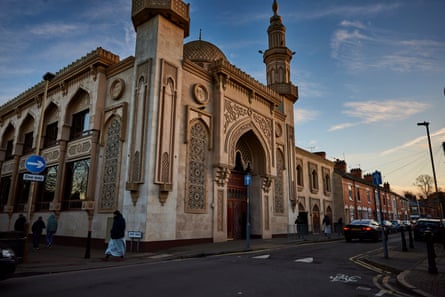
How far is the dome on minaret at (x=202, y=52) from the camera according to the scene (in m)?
21.7

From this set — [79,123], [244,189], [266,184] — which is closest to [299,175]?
[266,184]

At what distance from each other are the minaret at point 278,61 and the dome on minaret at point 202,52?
5355 mm

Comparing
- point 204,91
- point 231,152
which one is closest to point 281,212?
point 231,152

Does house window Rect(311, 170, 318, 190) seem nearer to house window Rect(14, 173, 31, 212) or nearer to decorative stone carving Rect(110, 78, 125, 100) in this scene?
decorative stone carving Rect(110, 78, 125, 100)

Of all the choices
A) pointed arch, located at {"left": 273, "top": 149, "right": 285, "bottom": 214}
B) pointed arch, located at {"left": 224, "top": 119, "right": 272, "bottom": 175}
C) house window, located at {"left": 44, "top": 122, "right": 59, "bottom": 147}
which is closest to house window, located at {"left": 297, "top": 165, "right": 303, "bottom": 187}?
pointed arch, located at {"left": 273, "top": 149, "right": 285, "bottom": 214}

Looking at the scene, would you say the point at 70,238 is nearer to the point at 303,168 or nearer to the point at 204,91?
the point at 204,91

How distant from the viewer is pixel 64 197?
1734 cm

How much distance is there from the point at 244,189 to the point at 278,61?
12.2 m

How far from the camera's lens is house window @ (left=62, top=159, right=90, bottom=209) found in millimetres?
16297

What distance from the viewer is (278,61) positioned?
1037 inches

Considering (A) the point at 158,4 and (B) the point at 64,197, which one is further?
(B) the point at 64,197

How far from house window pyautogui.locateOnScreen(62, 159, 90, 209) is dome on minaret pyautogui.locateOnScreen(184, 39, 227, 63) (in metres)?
10.3

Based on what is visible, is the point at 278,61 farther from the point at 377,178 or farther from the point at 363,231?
the point at 377,178

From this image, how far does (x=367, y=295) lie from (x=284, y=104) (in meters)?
21.4
